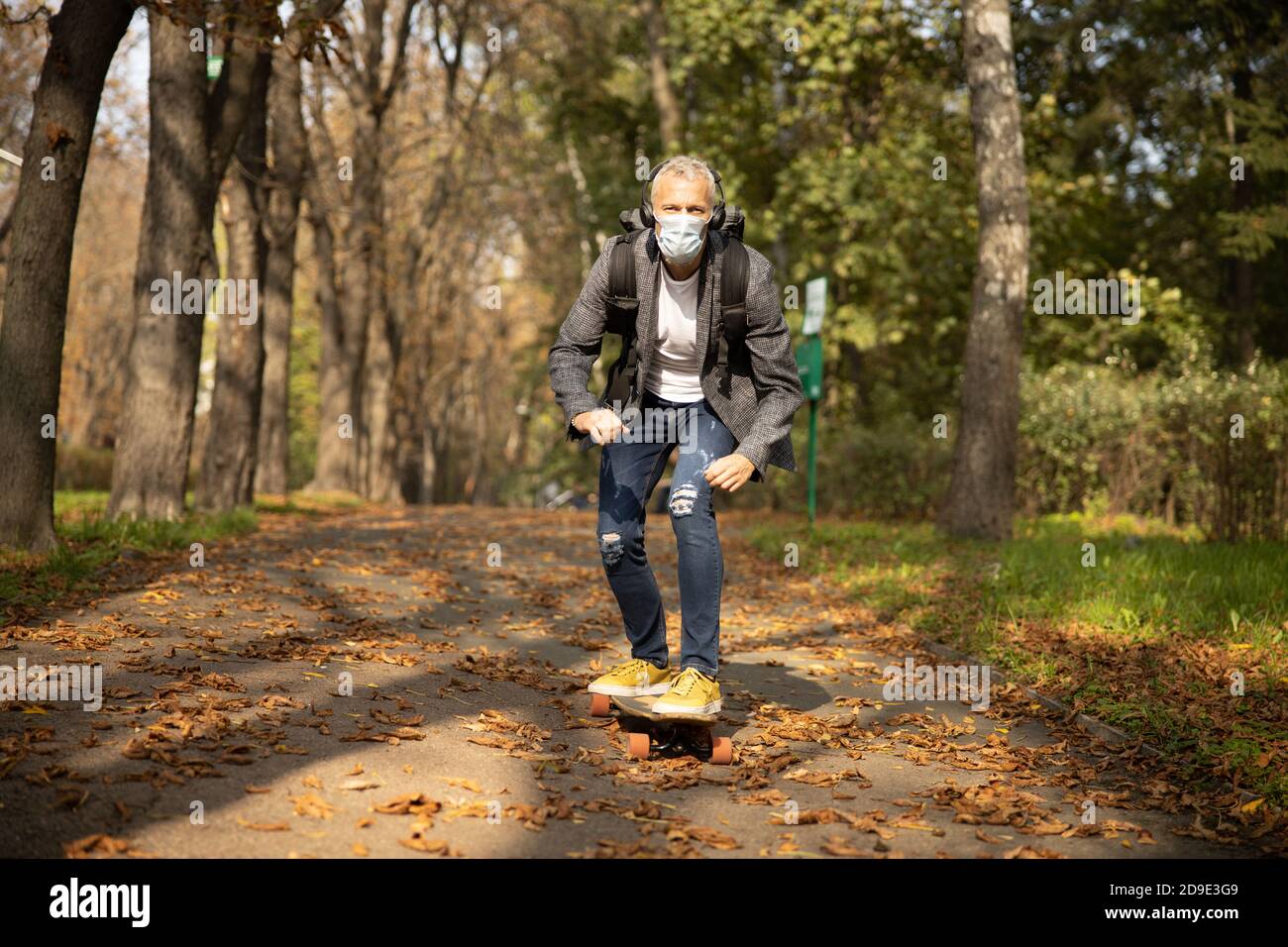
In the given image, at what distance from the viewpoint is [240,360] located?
16.4 metres

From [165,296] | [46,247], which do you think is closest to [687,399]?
[46,247]

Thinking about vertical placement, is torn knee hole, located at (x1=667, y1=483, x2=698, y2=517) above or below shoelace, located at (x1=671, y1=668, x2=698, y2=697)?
above

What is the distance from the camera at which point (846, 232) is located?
21016mm

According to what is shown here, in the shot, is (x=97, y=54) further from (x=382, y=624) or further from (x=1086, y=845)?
(x=1086, y=845)

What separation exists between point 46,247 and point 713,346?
637cm

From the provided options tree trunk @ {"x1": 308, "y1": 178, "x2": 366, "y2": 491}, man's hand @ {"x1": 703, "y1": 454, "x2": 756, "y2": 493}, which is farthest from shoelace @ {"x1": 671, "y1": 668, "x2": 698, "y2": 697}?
tree trunk @ {"x1": 308, "y1": 178, "x2": 366, "y2": 491}

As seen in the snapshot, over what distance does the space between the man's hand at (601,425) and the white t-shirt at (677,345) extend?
0.45 meters

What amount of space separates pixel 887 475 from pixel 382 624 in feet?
36.7

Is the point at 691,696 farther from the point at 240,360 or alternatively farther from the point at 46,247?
the point at 240,360

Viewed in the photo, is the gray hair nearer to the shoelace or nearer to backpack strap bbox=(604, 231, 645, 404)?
backpack strap bbox=(604, 231, 645, 404)

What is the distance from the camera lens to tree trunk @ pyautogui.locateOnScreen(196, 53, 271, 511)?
51.9 feet

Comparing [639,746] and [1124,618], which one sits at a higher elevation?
[1124,618]

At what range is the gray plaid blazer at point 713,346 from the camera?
488 centimetres

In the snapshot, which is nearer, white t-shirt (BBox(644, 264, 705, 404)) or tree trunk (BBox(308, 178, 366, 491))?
white t-shirt (BBox(644, 264, 705, 404))
